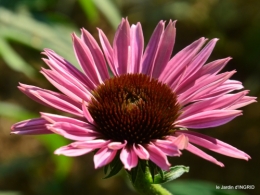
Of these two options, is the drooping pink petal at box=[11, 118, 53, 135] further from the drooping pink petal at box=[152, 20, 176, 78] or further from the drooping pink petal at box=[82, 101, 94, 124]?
the drooping pink petal at box=[152, 20, 176, 78]

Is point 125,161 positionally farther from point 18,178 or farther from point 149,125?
point 18,178

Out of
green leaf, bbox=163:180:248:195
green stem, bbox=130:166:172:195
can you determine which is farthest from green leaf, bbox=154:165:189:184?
green leaf, bbox=163:180:248:195

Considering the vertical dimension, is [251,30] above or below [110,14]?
above

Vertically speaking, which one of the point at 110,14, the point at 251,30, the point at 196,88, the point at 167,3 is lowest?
the point at 196,88

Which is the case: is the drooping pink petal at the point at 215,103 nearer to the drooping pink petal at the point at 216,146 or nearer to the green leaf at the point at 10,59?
the drooping pink petal at the point at 216,146

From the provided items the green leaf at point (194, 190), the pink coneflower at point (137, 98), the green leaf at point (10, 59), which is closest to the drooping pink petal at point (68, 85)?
the pink coneflower at point (137, 98)

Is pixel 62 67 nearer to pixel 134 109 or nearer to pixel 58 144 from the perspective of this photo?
pixel 134 109

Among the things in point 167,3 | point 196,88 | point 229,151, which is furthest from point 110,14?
point 167,3
